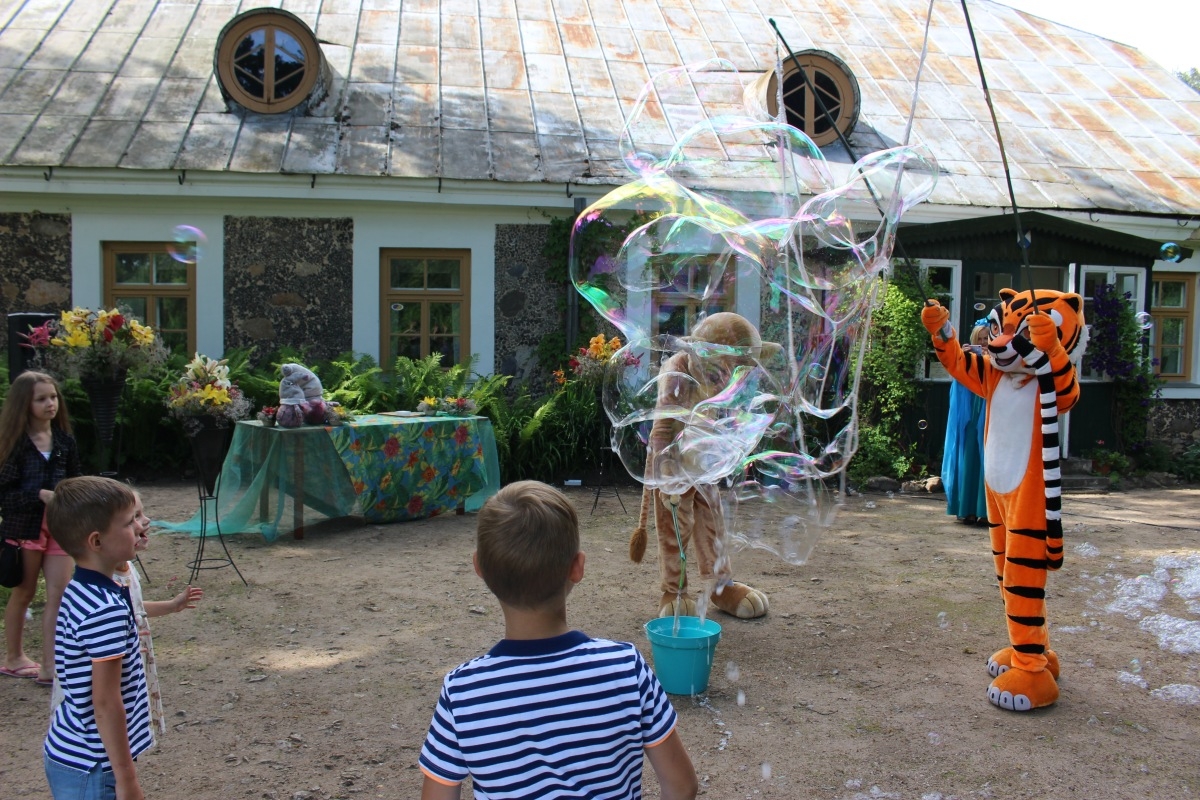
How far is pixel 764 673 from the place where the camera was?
14.2 feet

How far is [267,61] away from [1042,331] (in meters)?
9.74

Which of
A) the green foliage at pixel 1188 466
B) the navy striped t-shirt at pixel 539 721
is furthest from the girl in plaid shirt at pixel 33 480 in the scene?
the green foliage at pixel 1188 466

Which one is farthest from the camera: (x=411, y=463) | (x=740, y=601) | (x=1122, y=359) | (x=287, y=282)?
(x=1122, y=359)

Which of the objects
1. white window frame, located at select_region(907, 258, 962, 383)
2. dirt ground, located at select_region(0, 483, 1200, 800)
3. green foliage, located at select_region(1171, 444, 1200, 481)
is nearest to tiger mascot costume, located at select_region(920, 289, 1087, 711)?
dirt ground, located at select_region(0, 483, 1200, 800)

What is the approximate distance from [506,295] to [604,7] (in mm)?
5981

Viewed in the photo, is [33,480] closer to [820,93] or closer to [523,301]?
[523,301]

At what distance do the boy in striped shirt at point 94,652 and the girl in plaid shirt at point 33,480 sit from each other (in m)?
1.86

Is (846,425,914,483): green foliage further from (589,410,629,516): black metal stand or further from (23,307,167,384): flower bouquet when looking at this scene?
(23,307,167,384): flower bouquet

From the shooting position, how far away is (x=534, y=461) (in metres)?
9.50

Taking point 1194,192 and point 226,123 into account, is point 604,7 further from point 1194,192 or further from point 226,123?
point 1194,192

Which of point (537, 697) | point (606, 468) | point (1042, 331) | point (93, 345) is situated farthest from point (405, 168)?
point (537, 697)

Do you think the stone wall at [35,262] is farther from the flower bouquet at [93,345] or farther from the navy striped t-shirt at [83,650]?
the navy striped t-shirt at [83,650]

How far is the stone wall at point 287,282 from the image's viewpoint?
32.7 ft

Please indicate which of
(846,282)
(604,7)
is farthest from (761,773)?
(604,7)
